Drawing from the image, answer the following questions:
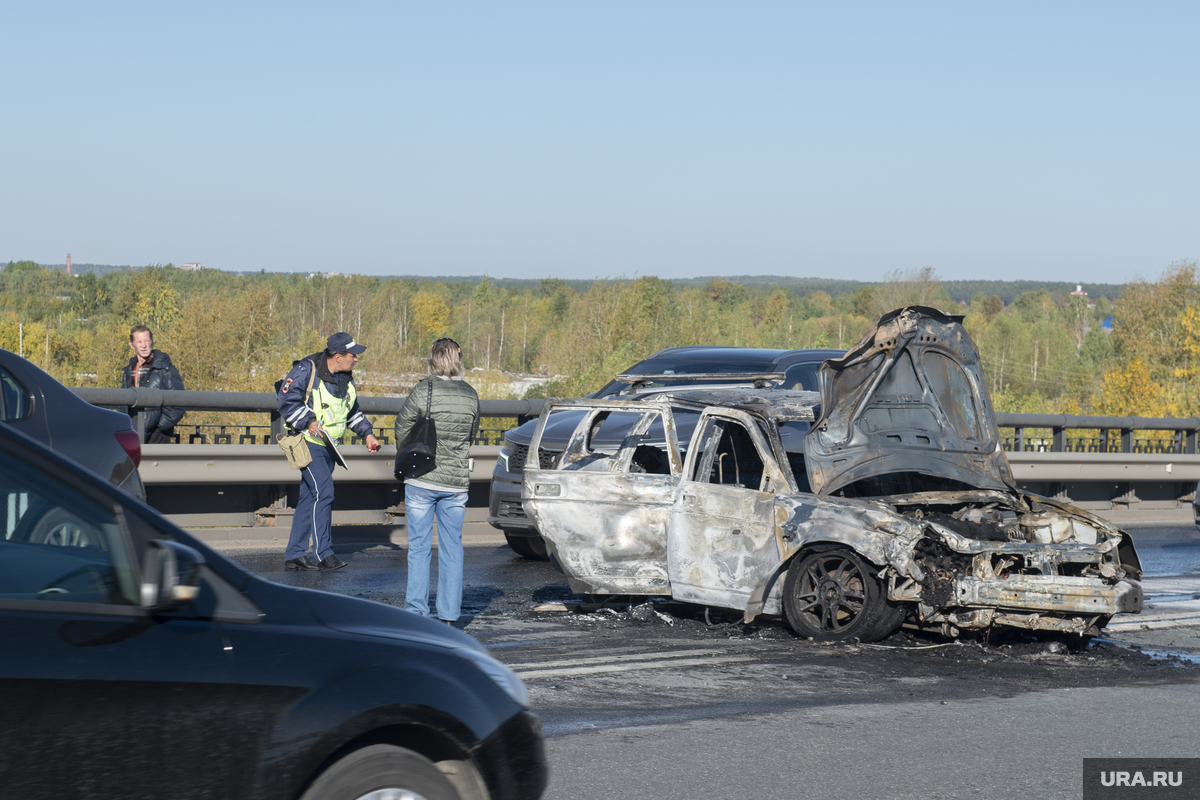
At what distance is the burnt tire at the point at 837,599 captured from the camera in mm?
7781

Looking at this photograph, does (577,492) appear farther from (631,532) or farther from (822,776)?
(822,776)

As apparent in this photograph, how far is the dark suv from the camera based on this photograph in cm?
1073

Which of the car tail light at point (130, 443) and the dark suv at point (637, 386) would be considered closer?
the car tail light at point (130, 443)

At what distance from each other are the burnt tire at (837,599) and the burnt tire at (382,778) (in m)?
4.91

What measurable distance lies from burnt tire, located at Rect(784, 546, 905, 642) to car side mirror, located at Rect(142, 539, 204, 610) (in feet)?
17.9

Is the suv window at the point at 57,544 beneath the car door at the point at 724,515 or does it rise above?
above

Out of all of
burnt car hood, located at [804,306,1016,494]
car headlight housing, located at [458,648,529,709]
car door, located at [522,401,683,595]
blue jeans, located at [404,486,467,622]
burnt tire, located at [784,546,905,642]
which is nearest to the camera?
car headlight housing, located at [458,648,529,709]

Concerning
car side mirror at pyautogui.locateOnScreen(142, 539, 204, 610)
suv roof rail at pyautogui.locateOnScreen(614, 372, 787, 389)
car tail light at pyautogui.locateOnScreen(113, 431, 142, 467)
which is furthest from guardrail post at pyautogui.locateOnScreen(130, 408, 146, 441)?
car side mirror at pyautogui.locateOnScreen(142, 539, 204, 610)

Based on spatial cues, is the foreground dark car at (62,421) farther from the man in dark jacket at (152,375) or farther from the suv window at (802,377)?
the suv window at (802,377)

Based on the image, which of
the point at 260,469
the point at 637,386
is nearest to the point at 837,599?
the point at 637,386

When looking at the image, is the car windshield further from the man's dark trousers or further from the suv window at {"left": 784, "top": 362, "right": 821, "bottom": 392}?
the man's dark trousers

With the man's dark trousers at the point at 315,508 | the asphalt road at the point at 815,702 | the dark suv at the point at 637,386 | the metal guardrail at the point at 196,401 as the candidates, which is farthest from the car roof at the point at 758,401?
the man's dark trousers at the point at 315,508

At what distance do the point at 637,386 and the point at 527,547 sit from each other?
2054 mm

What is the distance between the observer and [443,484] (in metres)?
8.02
